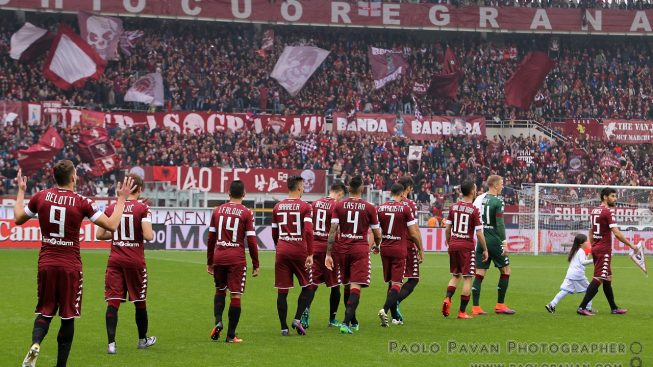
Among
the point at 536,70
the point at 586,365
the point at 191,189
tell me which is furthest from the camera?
the point at 536,70

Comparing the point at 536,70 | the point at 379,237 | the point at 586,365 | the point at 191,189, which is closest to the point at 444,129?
the point at 536,70

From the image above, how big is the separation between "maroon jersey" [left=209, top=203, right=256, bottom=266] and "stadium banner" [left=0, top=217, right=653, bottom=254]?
2244 centimetres

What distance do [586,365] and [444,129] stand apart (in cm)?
4352

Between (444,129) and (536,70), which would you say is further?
(536,70)

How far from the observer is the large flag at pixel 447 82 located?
58634mm

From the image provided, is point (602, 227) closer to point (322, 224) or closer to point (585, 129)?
point (322, 224)

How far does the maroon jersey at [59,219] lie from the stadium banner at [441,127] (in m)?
43.9

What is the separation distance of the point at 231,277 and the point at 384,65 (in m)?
45.5

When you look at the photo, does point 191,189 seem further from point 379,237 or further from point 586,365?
point 586,365

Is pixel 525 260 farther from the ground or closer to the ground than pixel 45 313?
closer to the ground

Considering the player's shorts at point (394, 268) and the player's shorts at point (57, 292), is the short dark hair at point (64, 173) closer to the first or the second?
the player's shorts at point (57, 292)

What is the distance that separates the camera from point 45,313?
11086 millimetres

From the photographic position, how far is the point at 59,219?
36.1ft

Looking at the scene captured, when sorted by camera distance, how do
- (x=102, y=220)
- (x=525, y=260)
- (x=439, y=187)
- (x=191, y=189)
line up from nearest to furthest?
(x=102, y=220) → (x=525, y=260) → (x=191, y=189) → (x=439, y=187)
